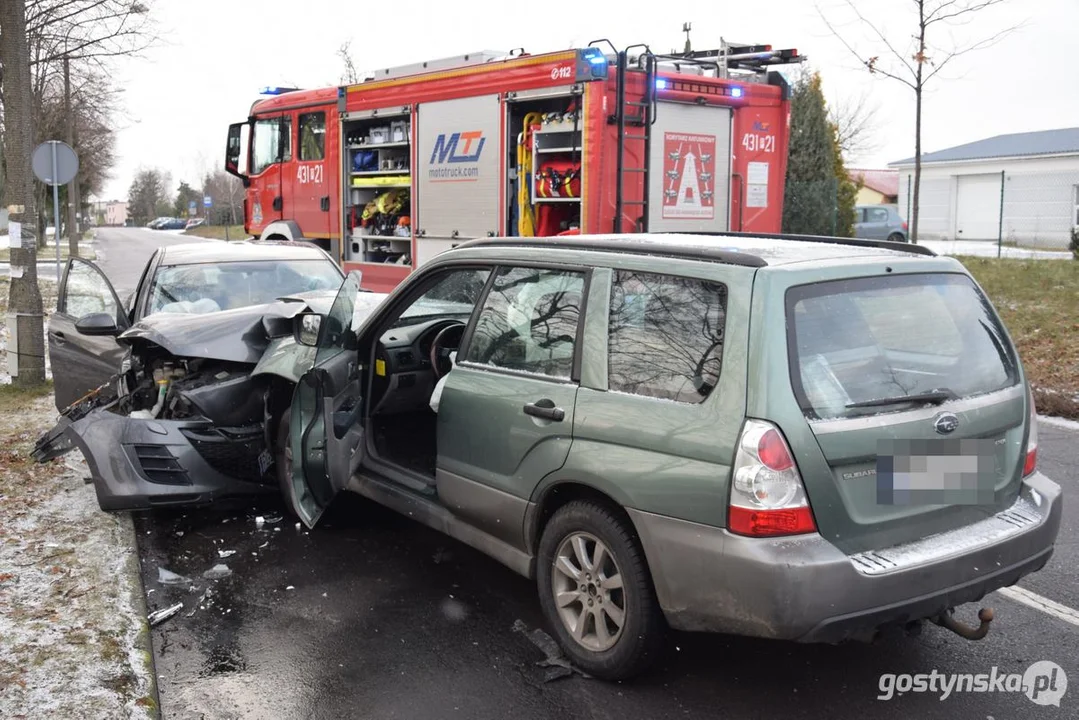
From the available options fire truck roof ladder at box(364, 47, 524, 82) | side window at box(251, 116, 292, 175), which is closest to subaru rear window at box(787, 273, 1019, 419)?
fire truck roof ladder at box(364, 47, 524, 82)

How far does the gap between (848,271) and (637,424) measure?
928 mm

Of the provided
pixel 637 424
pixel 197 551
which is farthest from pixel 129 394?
pixel 637 424

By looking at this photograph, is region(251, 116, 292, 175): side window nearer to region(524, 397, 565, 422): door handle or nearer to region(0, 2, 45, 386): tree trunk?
region(0, 2, 45, 386): tree trunk

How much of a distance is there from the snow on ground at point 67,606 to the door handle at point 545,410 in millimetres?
1772

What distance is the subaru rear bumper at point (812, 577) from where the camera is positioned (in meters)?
3.12

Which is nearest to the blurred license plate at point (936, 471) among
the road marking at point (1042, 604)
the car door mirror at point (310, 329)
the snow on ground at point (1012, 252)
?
the road marking at point (1042, 604)

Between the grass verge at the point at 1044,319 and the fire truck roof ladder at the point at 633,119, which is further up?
the fire truck roof ladder at the point at 633,119

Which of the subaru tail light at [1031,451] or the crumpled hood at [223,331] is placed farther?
the crumpled hood at [223,331]

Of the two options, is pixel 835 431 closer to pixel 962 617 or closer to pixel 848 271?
pixel 848 271

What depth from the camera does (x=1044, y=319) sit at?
38.4 feet

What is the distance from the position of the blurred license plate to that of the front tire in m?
0.90

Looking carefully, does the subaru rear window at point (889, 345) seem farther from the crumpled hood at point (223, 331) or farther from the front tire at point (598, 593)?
the crumpled hood at point (223, 331)

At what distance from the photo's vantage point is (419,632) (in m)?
4.29

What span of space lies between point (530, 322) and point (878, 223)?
2463 cm
